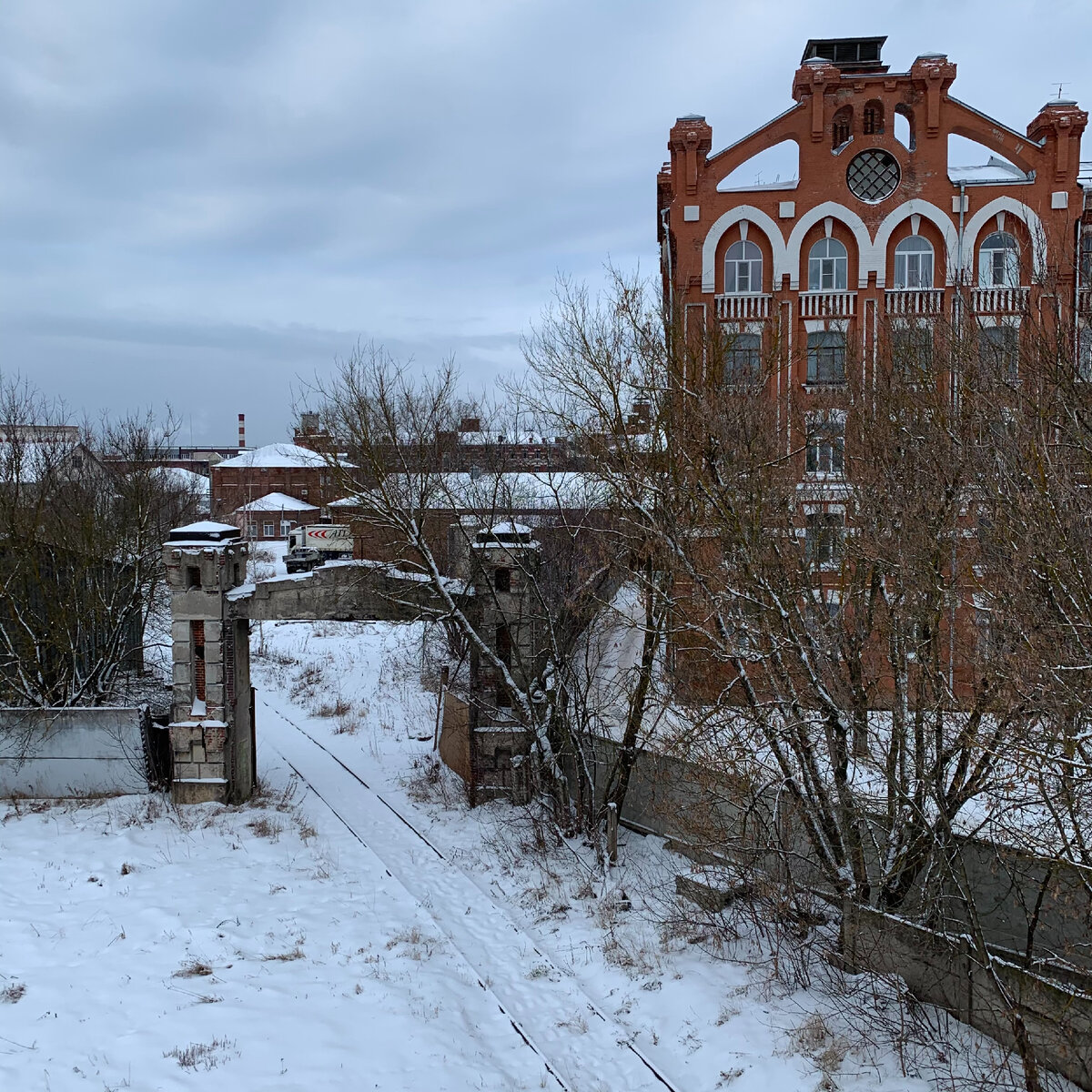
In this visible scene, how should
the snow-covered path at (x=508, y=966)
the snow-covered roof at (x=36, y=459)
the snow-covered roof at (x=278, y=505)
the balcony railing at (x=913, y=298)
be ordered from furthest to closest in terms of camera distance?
1. the snow-covered roof at (x=278, y=505)
2. the balcony railing at (x=913, y=298)
3. the snow-covered roof at (x=36, y=459)
4. the snow-covered path at (x=508, y=966)

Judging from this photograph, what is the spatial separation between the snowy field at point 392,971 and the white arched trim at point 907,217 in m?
14.8

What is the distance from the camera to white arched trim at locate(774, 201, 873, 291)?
21469mm

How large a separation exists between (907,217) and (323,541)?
35.1 metres

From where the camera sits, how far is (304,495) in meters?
68.9

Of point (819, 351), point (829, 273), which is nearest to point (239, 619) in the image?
point (819, 351)

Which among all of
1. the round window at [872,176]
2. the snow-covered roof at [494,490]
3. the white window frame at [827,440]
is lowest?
the snow-covered roof at [494,490]

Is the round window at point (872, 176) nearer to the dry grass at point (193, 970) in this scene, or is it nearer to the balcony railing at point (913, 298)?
the balcony railing at point (913, 298)

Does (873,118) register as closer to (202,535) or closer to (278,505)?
(202,535)

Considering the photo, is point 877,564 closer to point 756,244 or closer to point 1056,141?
point 756,244

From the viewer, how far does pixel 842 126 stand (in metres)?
22.4

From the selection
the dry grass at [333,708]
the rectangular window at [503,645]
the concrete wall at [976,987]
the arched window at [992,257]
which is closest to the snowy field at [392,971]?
the concrete wall at [976,987]

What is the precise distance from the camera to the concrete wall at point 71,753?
15703mm

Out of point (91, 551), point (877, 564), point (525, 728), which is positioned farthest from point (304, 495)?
point (877, 564)

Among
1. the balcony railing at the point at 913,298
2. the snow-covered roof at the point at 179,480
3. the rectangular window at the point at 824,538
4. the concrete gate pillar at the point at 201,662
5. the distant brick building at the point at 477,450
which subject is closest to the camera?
the rectangular window at the point at 824,538
